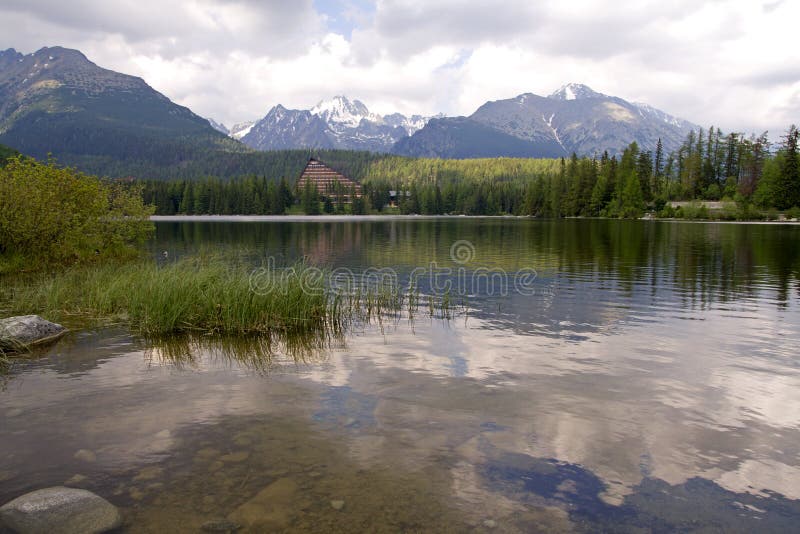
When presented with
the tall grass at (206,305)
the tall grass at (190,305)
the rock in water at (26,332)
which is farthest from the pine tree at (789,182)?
the rock in water at (26,332)

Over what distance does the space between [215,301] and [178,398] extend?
736cm

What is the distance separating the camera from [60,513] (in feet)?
24.2

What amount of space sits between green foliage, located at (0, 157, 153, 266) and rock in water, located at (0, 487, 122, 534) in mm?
29163

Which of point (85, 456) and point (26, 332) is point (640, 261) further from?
point (85, 456)

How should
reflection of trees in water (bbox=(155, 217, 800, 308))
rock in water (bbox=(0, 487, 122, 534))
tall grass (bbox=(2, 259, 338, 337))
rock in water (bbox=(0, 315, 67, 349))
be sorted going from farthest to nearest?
Answer: reflection of trees in water (bbox=(155, 217, 800, 308)), tall grass (bbox=(2, 259, 338, 337)), rock in water (bbox=(0, 315, 67, 349)), rock in water (bbox=(0, 487, 122, 534))

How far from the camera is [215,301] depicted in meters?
19.6

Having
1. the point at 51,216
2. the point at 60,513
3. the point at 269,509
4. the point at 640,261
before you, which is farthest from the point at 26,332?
the point at 640,261

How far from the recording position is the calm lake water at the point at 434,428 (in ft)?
26.3

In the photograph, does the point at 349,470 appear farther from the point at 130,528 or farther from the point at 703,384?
the point at 703,384

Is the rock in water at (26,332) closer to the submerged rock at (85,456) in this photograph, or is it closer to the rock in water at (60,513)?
the submerged rock at (85,456)

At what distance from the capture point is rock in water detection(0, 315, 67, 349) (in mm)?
→ 16750

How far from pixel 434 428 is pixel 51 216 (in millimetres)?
31853

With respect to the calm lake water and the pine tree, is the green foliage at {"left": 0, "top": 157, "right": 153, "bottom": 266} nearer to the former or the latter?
the calm lake water

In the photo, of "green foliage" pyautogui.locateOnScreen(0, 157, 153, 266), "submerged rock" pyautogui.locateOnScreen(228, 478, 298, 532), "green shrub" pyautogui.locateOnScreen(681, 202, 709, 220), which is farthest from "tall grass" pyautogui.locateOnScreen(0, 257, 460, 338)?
"green shrub" pyautogui.locateOnScreen(681, 202, 709, 220)
